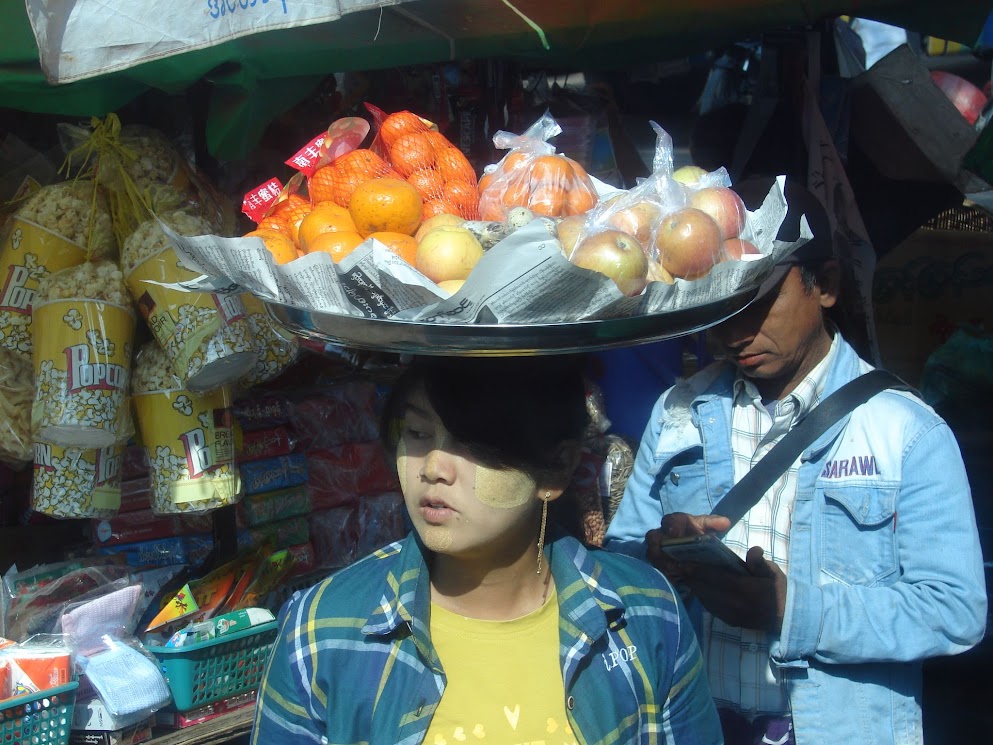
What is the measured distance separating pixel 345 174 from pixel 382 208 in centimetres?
29

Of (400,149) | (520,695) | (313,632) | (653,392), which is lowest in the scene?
(520,695)

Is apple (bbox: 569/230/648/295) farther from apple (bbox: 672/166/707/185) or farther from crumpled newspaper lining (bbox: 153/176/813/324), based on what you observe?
apple (bbox: 672/166/707/185)

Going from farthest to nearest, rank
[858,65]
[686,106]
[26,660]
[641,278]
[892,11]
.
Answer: [686,106]
[858,65]
[892,11]
[26,660]
[641,278]

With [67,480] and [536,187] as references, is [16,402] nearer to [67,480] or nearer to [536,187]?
[67,480]

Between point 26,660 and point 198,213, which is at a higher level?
point 198,213

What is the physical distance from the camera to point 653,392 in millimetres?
3146

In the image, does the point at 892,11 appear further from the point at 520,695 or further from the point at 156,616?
the point at 156,616

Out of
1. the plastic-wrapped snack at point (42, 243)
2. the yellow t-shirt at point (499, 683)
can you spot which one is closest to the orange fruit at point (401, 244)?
the yellow t-shirt at point (499, 683)

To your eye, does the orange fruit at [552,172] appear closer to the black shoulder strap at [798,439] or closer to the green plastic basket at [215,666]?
the black shoulder strap at [798,439]

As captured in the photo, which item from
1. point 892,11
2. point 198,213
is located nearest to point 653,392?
point 892,11

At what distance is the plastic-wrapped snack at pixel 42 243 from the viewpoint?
228cm

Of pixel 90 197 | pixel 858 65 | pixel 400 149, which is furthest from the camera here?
pixel 858 65

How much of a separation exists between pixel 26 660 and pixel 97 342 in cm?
72

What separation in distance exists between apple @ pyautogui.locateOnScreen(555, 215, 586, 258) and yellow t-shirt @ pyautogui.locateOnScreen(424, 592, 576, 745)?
24.9 inches
